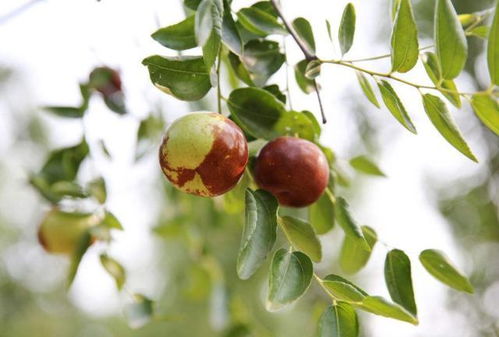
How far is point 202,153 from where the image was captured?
83cm

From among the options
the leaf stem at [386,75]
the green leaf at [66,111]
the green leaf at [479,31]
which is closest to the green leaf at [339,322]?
the leaf stem at [386,75]

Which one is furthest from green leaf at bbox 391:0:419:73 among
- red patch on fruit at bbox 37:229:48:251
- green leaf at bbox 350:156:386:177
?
red patch on fruit at bbox 37:229:48:251

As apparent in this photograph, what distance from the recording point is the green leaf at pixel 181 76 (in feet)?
2.68

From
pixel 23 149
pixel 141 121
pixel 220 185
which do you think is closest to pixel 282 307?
pixel 220 185

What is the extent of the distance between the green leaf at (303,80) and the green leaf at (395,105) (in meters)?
0.22

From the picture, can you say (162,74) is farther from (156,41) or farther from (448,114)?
(448,114)

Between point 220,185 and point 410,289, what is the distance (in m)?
0.35

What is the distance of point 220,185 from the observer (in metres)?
0.85

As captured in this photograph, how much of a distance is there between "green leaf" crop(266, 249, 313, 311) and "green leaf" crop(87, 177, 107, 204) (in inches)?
23.2

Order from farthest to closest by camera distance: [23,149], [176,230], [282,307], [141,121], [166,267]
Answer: [166,267] < [23,149] < [176,230] < [141,121] < [282,307]

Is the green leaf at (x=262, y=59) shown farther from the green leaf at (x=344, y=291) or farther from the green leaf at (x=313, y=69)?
the green leaf at (x=344, y=291)

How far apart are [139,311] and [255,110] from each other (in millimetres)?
615

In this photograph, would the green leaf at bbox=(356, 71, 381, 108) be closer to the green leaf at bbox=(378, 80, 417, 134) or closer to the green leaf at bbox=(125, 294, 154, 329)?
the green leaf at bbox=(378, 80, 417, 134)

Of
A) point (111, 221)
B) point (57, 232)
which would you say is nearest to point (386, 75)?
point (111, 221)
